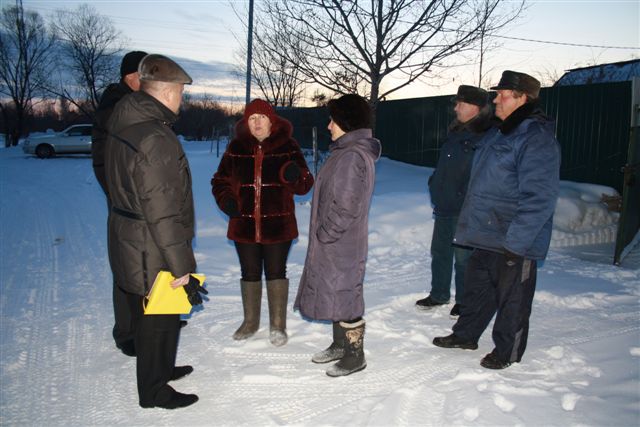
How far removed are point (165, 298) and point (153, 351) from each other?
0.36 metres

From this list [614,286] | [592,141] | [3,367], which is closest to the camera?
[3,367]

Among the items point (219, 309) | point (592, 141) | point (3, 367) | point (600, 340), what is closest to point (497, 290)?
point (600, 340)

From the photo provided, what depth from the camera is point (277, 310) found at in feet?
13.3

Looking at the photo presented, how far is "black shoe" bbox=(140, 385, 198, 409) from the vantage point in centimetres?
303

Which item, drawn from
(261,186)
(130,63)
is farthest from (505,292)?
(130,63)

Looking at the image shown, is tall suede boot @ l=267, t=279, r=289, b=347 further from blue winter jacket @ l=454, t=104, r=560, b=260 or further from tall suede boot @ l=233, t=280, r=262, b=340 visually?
blue winter jacket @ l=454, t=104, r=560, b=260

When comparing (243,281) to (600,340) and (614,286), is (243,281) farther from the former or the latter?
(614,286)

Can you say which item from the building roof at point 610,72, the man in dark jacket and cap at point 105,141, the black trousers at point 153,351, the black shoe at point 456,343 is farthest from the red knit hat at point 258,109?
the building roof at point 610,72

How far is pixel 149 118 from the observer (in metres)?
2.72

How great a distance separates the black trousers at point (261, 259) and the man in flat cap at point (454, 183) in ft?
5.20

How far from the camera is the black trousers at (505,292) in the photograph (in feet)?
11.6

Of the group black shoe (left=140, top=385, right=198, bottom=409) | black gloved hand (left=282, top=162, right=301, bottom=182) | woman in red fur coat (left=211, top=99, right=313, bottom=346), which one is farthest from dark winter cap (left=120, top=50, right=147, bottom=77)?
black shoe (left=140, top=385, right=198, bottom=409)

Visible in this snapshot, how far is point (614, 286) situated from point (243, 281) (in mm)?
4166

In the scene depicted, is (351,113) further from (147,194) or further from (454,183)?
(454,183)
